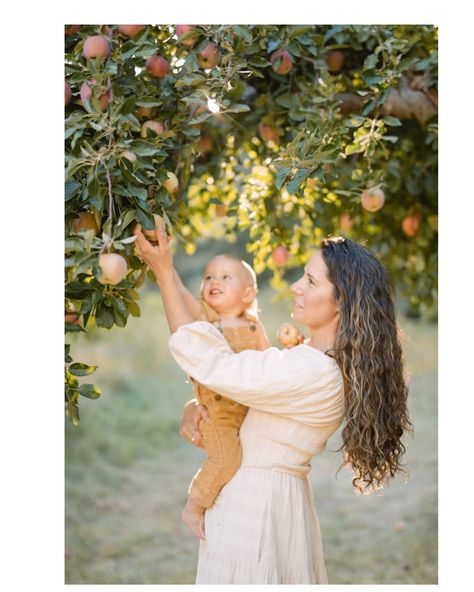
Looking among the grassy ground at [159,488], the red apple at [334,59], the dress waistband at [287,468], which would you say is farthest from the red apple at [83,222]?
the grassy ground at [159,488]

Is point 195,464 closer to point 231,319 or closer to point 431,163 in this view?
point 431,163

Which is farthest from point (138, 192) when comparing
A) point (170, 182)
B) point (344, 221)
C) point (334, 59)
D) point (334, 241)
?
point (344, 221)

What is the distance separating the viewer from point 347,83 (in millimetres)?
2492

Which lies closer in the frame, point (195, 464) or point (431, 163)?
point (431, 163)

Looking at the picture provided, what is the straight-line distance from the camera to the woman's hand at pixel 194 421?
75.4 inches

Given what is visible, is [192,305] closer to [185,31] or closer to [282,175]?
[282,175]

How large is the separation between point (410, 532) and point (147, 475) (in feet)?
6.29

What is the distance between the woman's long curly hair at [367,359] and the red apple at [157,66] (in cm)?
54

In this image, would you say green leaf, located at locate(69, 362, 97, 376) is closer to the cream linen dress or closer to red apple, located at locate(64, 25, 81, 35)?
the cream linen dress

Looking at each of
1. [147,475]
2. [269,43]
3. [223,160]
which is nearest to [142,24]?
[269,43]

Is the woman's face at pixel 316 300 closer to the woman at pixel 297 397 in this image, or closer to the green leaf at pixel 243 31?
the woman at pixel 297 397

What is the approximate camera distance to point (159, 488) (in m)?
5.50

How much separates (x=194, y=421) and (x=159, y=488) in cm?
370
